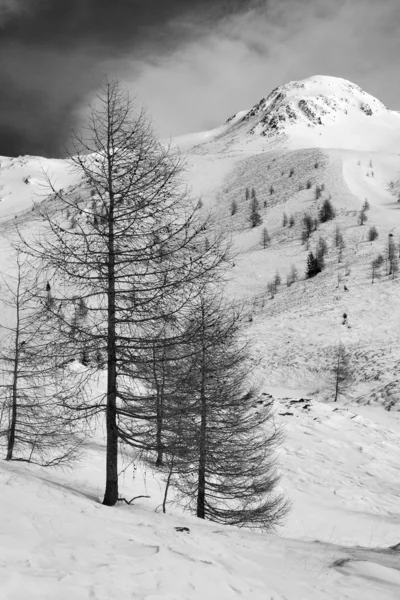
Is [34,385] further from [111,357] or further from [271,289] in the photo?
[271,289]

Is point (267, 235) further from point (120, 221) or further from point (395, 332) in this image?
point (120, 221)

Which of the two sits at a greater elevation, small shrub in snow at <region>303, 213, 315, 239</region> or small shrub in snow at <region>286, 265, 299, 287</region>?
small shrub in snow at <region>303, 213, 315, 239</region>

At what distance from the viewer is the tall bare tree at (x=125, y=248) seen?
637cm

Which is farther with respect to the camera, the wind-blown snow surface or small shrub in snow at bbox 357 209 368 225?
small shrub in snow at bbox 357 209 368 225

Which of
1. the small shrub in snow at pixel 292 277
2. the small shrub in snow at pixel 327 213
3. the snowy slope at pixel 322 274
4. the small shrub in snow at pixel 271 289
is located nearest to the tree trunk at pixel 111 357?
the snowy slope at pixel 322 274

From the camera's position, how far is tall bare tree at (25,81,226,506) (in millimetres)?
6371

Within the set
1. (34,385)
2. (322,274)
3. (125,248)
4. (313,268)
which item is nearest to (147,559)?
(125,248)

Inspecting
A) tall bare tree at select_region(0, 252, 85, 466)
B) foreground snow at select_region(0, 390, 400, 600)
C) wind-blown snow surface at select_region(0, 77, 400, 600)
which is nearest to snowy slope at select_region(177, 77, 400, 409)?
wind-blown snow surface at select_region(0, 77, 400, 600)

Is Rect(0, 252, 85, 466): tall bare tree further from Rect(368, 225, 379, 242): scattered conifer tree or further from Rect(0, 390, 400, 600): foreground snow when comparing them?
Rect(368, 225, 379, 242): scattered conifer tree

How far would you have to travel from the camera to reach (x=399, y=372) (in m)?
31.0

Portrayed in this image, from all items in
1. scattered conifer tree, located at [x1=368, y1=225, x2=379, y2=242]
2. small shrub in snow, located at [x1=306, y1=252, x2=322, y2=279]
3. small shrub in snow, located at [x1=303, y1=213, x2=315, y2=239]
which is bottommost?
small shrub in snow, located at [x1=306, y1=252, x2=322, y2=279]

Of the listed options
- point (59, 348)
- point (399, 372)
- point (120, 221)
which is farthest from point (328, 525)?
point (399, 372)

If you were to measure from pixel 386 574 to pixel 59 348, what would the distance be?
5.81 m

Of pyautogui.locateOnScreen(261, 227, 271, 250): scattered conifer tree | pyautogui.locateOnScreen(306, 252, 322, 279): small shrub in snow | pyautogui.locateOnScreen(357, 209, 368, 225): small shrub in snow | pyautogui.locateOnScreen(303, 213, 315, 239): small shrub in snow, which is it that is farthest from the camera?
pyautogui.locateOnScreen(261, 227, 271, 250): scattered conifer tree
